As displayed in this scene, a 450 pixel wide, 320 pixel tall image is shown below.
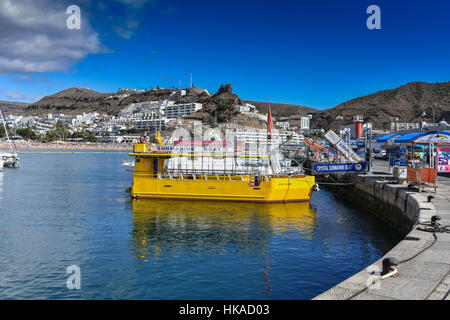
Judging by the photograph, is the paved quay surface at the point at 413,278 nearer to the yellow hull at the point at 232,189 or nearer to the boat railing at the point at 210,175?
the yellow hull at the point at 232,189

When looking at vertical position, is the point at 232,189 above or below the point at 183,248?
above

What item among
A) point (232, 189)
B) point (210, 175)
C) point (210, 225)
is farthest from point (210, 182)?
point (210, 225)

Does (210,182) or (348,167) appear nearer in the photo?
(210,182)

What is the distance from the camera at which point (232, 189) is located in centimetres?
2488

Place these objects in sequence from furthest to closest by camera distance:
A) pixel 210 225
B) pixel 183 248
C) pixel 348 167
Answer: pixel 348 167 → pixel 210 225 → pixel 183 248

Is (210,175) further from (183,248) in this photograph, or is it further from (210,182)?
(183,248)

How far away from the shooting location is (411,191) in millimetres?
19078

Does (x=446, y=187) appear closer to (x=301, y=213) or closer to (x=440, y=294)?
(x=301, y=213)

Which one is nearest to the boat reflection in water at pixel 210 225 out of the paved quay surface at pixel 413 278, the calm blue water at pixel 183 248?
the calm blue water at pixel 183 248

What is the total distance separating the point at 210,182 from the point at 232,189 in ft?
5.10

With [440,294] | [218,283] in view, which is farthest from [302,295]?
[440,294]

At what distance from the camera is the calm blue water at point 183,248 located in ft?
36.8

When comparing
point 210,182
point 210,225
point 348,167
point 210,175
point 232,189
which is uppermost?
point 348,167

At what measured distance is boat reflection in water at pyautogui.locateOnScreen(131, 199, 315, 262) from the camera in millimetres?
15547
